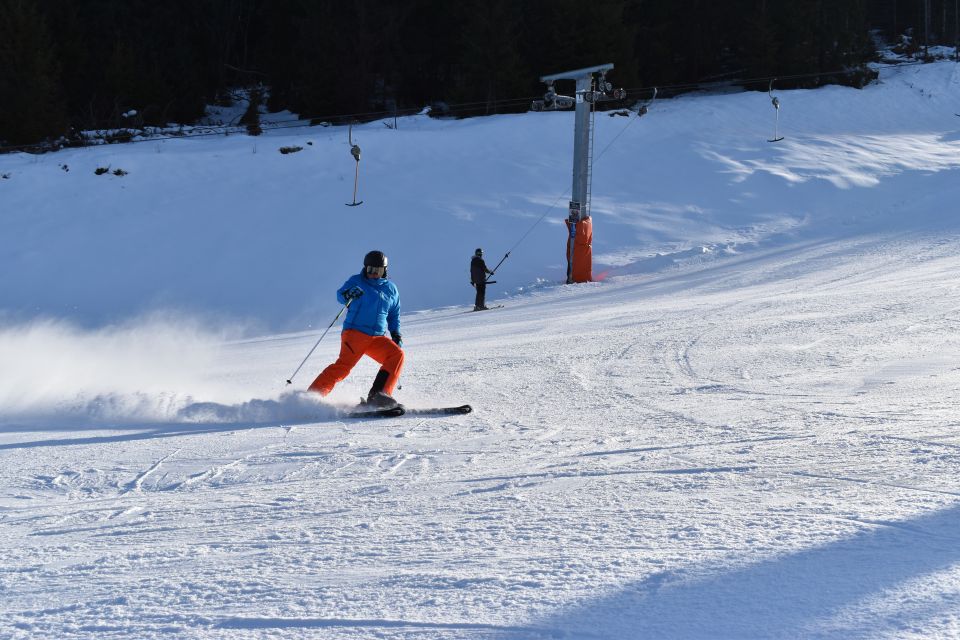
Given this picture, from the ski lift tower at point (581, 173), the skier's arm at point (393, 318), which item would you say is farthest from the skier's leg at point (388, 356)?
the ski lift tower at point (581, 173)

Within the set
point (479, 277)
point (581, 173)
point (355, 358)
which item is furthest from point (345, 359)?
point (581, 173)

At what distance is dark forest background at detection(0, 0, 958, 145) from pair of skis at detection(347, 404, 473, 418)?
25.3 m

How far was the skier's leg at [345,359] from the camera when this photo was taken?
7.19 metres

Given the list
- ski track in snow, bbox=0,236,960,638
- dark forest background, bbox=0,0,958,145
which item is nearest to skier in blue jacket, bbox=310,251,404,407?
ski track in snow, bbox=0,236,960,638

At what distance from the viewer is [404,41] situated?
119 ft

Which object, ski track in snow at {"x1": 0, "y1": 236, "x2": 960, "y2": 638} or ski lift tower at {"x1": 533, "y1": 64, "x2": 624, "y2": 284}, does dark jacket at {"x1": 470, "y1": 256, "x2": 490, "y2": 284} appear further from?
ski track in snow at {"x1": 0, "y1": 236, "x2": 960, "y2": 638}

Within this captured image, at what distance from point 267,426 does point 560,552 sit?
352cm

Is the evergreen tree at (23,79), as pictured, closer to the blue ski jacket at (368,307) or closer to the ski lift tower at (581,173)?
the ski lift tower at (581,173)

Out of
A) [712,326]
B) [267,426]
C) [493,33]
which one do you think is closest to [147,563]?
[267,426]

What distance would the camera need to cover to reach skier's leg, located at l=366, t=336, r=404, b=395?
284 inches

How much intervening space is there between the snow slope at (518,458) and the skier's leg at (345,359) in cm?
18

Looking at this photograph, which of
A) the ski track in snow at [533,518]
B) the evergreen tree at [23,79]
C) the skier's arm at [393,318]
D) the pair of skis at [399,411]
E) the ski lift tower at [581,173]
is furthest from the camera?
the evergreen tree at [23,79]

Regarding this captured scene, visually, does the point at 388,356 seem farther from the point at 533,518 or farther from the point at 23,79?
the point at 23,79

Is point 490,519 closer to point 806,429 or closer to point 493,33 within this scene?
point 806,429
